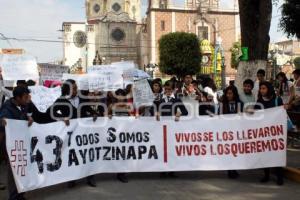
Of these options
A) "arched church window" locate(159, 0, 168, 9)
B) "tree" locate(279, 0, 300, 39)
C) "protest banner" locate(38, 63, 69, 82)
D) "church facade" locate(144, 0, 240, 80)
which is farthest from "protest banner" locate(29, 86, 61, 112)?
"arched church window" locate(159, 0, 168, 9)

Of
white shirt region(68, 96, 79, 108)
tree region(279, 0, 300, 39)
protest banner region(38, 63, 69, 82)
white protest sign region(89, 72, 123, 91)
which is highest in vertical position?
tree region(279, 0, 300, 39)

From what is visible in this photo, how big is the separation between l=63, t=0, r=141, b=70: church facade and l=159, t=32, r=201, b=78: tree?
2117 cm

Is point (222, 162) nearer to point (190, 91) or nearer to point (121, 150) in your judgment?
point (121, 150)

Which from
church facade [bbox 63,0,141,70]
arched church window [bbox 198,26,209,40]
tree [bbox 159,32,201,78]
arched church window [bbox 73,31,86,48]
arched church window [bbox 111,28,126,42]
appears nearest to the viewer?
tree [bbox 159,32,201,78]

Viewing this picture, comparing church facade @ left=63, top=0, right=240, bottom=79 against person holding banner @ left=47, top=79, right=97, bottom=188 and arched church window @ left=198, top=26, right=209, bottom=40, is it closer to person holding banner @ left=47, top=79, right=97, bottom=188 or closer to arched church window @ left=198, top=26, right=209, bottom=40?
arched church window @ left=198, top=26, right=209, bottom=40

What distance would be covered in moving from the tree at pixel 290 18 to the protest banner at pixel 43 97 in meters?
8.88

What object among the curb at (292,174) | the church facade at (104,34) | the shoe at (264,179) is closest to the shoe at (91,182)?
the shoe at (264,179)

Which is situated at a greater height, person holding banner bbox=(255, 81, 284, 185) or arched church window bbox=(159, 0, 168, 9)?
arched church window bbox=(159, 0, 168, 9)

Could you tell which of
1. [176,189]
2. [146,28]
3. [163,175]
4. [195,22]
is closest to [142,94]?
[163,175]

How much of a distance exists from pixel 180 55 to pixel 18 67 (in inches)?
1853

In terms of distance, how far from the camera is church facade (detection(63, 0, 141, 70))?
9275 cm

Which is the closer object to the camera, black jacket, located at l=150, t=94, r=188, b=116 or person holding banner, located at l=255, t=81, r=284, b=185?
person holding banner, located at l=255, t=81, r=284, b=185

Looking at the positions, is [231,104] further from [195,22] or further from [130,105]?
[195,22]

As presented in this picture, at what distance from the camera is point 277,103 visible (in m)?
8.43
